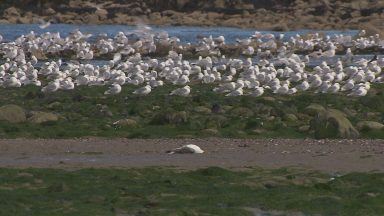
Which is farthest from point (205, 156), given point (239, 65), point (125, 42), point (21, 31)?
point (21, 31)

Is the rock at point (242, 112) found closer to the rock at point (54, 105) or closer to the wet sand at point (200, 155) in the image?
the wet sand at point (200, 155)

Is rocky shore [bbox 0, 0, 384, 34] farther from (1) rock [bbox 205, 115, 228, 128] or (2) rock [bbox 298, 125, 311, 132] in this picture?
(2) rock [bbox 298, 125, 311, 132]

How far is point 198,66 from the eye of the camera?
3266cm

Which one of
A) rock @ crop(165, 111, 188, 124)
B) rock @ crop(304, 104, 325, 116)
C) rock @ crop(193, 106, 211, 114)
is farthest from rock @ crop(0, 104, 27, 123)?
rock @ crop(304, 104, 325, 116)

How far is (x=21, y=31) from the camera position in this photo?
5834 centimetres

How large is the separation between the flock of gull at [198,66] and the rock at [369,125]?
155 inches

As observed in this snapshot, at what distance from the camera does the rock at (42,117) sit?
837 inches

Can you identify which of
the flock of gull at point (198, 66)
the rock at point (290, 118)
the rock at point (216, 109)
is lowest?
the flock of gull at point (198, 66)

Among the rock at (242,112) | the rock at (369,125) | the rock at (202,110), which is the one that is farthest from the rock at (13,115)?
the rock at (369,125)

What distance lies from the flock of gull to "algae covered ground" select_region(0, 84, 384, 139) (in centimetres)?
103

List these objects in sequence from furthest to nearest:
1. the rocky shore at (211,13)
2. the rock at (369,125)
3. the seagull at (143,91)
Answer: the rocky shore at (211,13) < the seagull at (143,91) < the rock at (369,125)

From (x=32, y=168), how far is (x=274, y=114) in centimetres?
676

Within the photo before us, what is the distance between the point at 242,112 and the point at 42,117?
371 centimetres

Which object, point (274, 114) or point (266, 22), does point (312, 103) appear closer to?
point (274, 114)
